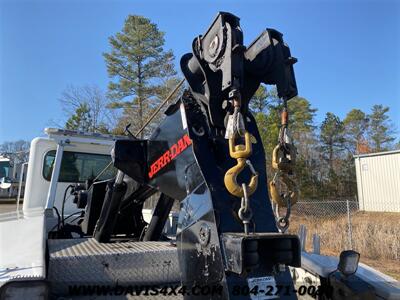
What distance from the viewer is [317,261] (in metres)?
3.55

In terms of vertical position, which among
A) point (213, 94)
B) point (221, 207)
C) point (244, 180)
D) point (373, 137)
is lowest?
point (221, 207)

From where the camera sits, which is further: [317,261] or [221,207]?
[317,261]

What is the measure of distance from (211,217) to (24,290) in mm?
1081

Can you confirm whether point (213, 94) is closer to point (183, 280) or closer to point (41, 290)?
point (183, 280)

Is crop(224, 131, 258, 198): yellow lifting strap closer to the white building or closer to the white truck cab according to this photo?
the white truck cab

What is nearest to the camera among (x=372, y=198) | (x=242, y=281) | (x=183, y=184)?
(x=242, y=281)

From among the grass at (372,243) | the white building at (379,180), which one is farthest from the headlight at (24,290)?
the white building at (379,180)

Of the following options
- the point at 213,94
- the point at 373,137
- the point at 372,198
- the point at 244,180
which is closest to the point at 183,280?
the point at 244,180

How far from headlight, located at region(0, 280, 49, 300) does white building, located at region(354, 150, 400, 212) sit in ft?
92.2

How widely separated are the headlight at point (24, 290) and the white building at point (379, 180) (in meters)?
28.1

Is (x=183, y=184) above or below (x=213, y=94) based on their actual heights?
below

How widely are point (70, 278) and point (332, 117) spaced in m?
53.7

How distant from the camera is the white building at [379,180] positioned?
29.2 metres

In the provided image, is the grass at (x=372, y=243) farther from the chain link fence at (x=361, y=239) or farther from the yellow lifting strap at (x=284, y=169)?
the yellow lifting strap at (x=284, y=169)
